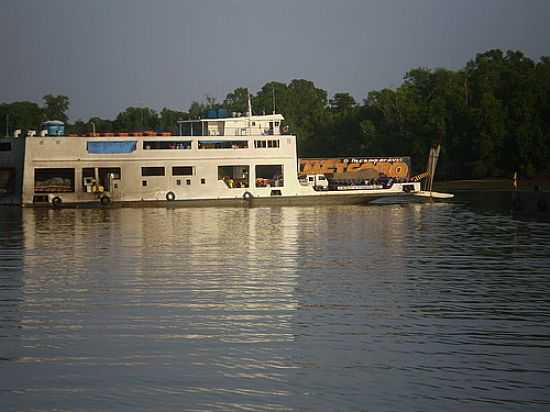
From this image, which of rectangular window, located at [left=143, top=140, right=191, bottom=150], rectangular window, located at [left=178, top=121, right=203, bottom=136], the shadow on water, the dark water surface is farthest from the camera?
rectangular window, located at [left=178, top=121, right=203, bottom=136]

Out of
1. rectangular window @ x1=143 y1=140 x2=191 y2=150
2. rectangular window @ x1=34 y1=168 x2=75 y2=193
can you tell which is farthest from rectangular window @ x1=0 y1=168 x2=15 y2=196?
rectangular window @ x1=143 y1=140 x2=191 y2=150

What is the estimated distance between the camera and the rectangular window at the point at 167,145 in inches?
2269

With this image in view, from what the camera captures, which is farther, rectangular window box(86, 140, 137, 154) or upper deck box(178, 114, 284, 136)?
upper deck box(178, 114, 284, 136)

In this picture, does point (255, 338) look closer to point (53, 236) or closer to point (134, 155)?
point (53, 236)

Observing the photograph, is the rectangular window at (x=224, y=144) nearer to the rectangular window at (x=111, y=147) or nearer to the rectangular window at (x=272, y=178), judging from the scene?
the rectangular window at (x=272, y=178)

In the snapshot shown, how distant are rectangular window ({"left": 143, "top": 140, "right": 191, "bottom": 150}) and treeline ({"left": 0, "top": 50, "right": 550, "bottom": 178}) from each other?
21.2m

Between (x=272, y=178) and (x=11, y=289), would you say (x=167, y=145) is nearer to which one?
(x=272, y=178)

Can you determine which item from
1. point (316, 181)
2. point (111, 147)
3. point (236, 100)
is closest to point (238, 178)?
point (316, 181)

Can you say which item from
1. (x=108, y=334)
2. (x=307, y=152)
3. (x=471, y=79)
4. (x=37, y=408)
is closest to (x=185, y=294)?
(x=108, y=334)

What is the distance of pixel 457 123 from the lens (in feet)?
301

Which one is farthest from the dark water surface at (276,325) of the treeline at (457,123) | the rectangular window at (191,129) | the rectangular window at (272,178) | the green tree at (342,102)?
the green tree at (342,102)

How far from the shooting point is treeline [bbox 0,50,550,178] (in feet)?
289

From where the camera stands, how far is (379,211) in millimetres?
51344

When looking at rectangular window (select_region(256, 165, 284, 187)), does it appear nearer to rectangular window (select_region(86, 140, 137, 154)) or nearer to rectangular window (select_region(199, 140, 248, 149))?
rectangular window (select_region(199, 140, 248, 149))
